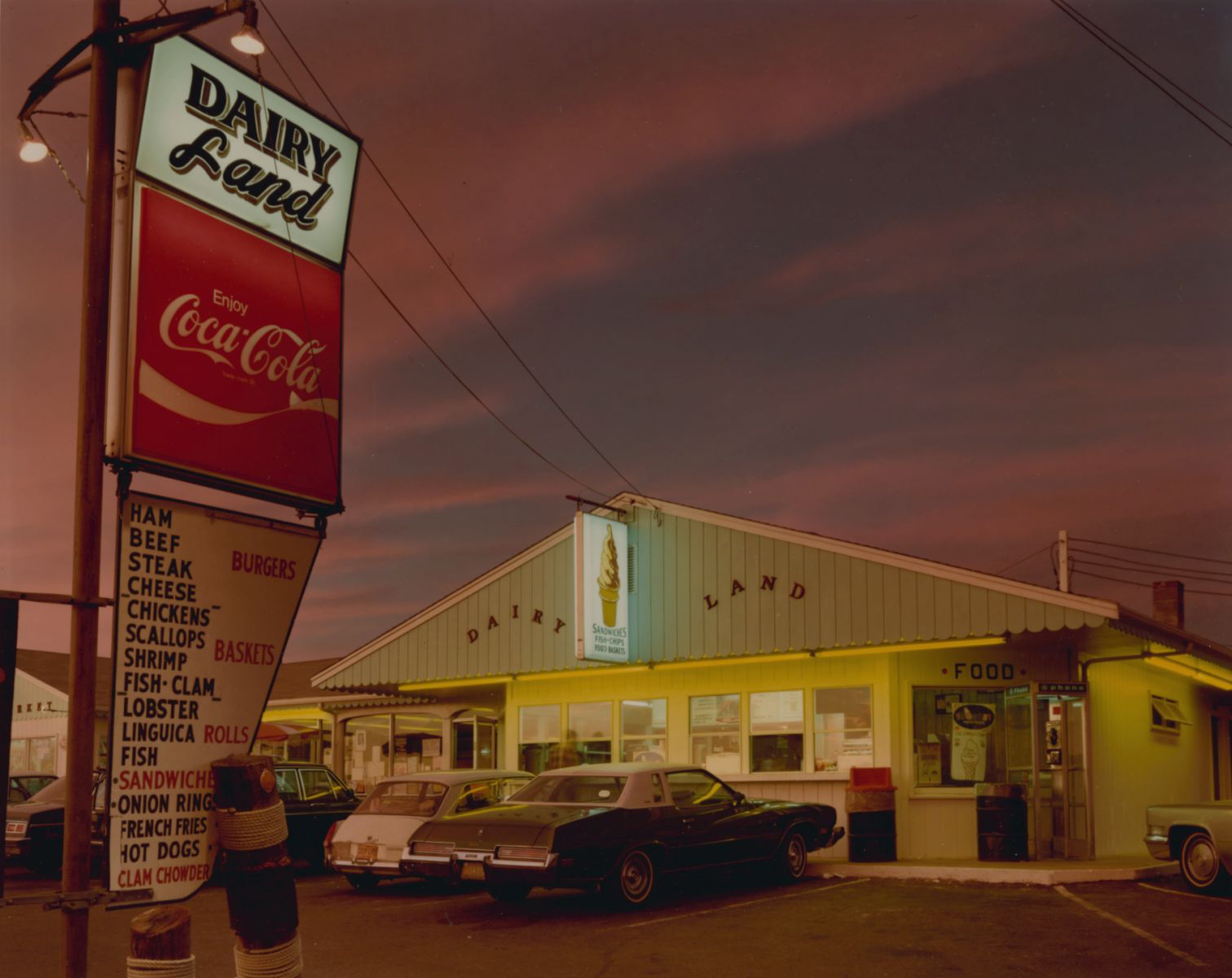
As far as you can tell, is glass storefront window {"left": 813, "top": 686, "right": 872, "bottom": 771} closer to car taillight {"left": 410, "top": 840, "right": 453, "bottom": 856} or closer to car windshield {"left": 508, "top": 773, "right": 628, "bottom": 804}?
car windshield {"left": 508, "top": 773, "right": 628, "bottom": 804}

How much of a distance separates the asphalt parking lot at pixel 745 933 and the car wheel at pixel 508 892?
145 mm

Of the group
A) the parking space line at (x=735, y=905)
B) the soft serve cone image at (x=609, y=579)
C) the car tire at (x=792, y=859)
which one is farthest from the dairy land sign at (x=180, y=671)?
the soft serve cone image at (x=609, y=579)

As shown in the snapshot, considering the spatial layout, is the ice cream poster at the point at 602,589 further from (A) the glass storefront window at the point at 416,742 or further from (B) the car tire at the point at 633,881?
(A) the glass storefront window at the point at 416,742

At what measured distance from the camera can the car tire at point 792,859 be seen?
15.6 m

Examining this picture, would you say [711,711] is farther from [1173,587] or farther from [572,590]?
[1173,587]

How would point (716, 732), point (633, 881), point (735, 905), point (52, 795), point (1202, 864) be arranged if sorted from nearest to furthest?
point (633, 881), point (735, 905), point (1202, 864), point (716, 732), point (52, 795)

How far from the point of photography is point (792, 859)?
1572 centimetres

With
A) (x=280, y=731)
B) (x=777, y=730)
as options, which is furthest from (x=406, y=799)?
(x=280, y=731)

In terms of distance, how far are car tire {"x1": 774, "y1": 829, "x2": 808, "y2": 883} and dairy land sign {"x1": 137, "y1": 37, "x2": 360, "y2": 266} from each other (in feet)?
36.4

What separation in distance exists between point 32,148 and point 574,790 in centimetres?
1015

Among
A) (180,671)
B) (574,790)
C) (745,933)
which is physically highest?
(180,671)

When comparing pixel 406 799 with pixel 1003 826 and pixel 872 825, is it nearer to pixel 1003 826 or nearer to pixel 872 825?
pixel 872 825

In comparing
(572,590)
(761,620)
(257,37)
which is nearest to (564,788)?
(761,620)

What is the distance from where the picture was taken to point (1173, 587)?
3084 centimetres
